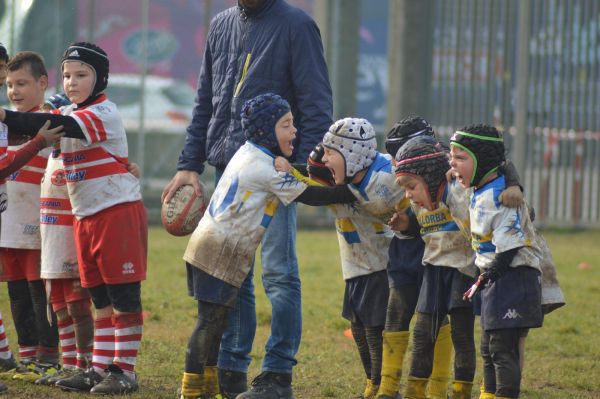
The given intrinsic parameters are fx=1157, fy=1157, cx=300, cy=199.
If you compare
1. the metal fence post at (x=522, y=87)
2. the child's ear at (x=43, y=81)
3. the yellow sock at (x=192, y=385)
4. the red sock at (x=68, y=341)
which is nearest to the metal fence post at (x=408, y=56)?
the metal fence post at (x=522, y=87)

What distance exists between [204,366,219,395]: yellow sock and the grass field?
28cm

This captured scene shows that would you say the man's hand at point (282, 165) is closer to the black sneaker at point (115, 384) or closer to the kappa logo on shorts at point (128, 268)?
the kappa logo on shorts at point (128, 268)

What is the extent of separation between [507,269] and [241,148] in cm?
143

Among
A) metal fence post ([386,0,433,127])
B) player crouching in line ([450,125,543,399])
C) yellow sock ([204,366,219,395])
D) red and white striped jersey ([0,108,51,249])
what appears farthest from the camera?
Result: metal fence post ([386,0,433,127])

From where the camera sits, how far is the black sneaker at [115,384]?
6.01 m

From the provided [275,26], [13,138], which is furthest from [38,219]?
[275,26]

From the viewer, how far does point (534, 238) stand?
559cm

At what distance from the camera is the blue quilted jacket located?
600 centimetres

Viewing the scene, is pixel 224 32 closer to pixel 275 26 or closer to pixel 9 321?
pixel 275 26

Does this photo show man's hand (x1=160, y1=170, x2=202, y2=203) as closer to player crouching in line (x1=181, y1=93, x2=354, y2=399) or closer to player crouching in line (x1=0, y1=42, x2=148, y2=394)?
player crouching in line (x1=0, y1=42, x2=148, y2=394)

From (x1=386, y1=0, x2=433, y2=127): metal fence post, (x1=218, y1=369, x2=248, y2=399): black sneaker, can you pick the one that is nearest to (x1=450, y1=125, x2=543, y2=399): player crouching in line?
(x1=218, y1=369, x2=248, y2=399): black sneaker

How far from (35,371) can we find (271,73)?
2.15 m

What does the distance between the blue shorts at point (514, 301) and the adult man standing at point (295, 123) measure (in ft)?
3.32

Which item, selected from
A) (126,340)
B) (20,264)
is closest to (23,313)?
(20,264)
